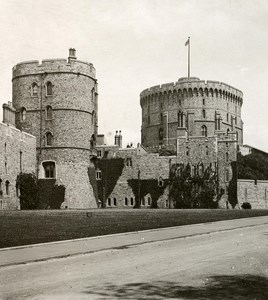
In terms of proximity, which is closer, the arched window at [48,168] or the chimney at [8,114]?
the chimney at [8,114]

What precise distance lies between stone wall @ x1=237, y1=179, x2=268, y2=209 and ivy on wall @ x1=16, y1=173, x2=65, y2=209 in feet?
64.9

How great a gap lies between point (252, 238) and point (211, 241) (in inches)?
73.9

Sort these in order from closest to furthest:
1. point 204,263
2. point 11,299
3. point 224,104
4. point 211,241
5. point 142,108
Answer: point 11,299
point 204,263
point 211,241
point 224,104
point 142,108

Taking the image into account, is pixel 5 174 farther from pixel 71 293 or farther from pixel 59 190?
pixel 71 293

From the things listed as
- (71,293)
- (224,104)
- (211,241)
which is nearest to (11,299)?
(71,293)

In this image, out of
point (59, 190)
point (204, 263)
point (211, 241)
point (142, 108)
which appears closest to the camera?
point (204, 263)

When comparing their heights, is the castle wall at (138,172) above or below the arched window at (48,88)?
below

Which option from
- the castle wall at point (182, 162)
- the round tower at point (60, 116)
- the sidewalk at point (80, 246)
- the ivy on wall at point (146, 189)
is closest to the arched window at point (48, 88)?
the round tower at point (60, 116)

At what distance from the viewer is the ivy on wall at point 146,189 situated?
61781mm

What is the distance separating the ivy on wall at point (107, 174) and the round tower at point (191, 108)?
20010 millimetres

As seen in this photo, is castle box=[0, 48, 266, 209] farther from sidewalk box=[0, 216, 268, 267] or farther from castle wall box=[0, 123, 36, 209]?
sidewalk box=[0, 216, 268, 267]

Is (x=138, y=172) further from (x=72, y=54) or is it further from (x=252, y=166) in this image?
(x=252, y=166)

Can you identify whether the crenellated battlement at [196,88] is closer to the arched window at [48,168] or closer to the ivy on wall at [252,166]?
the ivy on wall at [252,166]

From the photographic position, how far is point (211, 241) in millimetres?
17078
